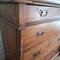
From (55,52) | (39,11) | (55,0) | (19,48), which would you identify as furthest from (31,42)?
(55,52)

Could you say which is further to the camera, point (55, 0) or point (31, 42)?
point (55, 0)

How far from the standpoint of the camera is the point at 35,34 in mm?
795

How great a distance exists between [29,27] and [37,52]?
0.28m

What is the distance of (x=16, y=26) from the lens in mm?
665

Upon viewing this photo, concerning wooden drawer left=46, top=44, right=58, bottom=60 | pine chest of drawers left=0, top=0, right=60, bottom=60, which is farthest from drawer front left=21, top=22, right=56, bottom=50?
wooden drawer left=46, top=44, right=58, bottom=60

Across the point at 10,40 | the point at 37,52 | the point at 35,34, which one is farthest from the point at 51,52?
the point at 10,40

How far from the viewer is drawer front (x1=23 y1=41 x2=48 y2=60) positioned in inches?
30.3

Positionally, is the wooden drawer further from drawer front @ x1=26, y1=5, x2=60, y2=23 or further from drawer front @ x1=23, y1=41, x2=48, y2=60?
drawer front @ x1=26, y1=5, x2=60, y2=23

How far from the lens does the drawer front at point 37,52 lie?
0.77 meters

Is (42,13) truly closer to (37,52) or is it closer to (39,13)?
(39,13)

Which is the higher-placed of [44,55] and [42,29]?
[42,29]

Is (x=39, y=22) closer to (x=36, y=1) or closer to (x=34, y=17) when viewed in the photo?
(x=34, y=17)

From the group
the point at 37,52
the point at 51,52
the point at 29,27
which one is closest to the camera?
the point at 29,27

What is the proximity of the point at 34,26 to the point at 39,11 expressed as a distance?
125 mm
